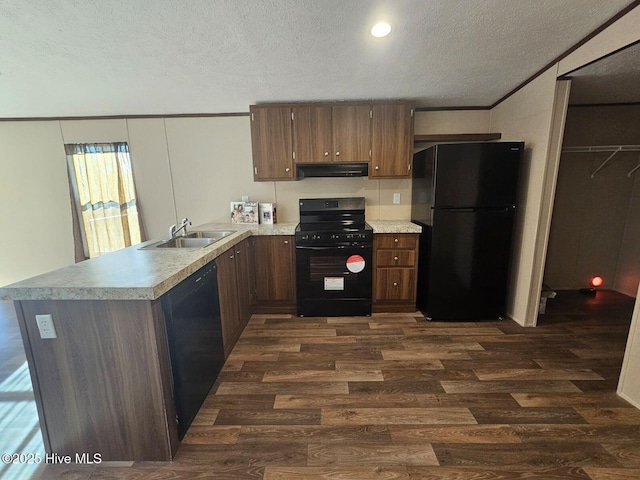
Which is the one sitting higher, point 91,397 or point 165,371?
point 165,371

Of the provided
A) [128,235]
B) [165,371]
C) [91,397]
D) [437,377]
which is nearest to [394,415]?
[437,377]

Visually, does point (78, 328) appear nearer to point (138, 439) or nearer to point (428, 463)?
point (138, 439)

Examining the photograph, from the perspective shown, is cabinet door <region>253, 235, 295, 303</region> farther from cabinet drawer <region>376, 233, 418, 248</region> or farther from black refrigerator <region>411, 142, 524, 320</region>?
black refrigerator <region>411, 142, 524, 320</region>

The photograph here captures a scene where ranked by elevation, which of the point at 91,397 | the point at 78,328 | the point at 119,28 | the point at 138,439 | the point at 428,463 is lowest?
the point at 428,463

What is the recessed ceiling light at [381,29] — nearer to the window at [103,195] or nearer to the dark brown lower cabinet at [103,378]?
the dark brown lower cabinet at [103,378]

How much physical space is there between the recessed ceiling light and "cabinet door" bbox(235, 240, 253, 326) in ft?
6.28

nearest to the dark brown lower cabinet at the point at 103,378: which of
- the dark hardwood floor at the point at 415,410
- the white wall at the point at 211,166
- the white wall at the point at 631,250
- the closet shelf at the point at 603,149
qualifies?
the dark hardwood floor at the point at 415,410

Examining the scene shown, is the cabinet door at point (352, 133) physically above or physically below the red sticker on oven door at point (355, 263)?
above

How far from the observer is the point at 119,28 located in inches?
62.8

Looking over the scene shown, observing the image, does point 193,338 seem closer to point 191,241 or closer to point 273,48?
point 191,241

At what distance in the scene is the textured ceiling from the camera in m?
1.78

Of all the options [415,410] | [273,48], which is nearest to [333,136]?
[273,48]

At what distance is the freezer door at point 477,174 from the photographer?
2.36 m

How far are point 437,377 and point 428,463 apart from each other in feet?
2.20
